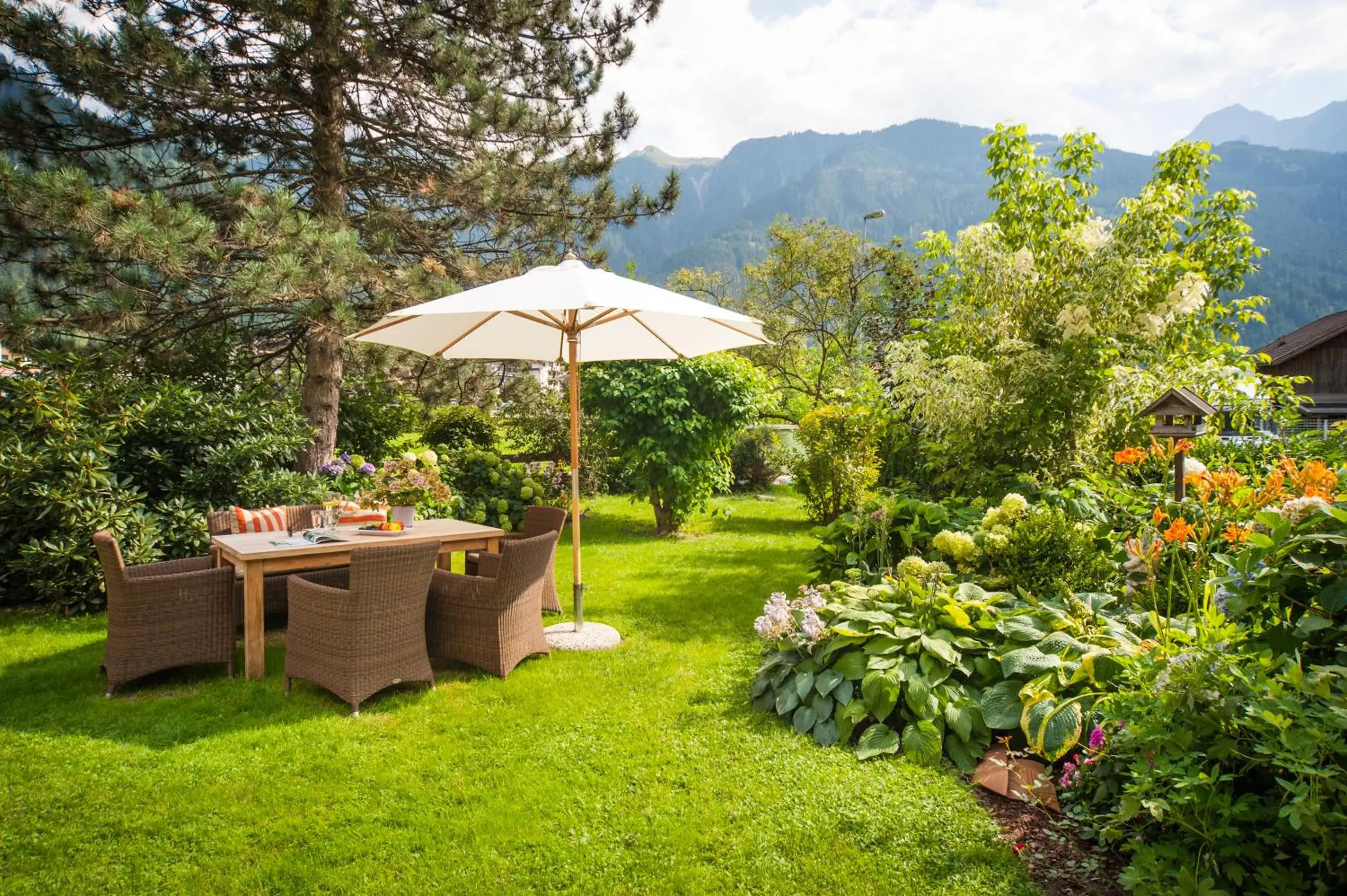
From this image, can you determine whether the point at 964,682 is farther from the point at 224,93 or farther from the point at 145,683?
the point at 224,93

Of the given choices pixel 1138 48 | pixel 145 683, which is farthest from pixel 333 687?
pixel 1138 48

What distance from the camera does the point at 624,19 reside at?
28.7 ft

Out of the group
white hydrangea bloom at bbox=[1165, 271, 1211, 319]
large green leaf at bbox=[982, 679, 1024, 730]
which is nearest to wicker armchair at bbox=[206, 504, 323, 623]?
large green leaf at bbox=[982, 679, 1024, 730]

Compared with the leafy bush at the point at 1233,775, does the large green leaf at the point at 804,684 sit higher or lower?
lower

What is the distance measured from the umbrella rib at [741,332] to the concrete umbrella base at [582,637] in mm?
2228

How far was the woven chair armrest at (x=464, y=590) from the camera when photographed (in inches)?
157

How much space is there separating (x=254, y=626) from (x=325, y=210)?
532 cm

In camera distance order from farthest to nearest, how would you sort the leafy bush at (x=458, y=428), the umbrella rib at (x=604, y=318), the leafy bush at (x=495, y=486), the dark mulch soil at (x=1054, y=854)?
1. the leafy bush at (x=458, y=428)
2. the leafy bush at (x=495, y=486)
3. the umbrella rib at (x=604, y=318)
4. the dark mulch soil at (x=1054, y=854)

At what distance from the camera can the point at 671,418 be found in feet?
27.4

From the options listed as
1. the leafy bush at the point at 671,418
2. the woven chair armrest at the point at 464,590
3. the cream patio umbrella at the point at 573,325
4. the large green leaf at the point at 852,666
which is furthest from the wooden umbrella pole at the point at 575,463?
the leafy bush at the point at 671,418

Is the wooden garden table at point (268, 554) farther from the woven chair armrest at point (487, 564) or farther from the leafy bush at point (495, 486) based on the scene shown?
the leafy bush at point (495, 486)

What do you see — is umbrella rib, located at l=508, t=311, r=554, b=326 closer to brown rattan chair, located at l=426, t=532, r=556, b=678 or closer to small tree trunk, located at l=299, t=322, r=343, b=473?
brown rattan chair, located at l=426, t=532, r=556, b=678

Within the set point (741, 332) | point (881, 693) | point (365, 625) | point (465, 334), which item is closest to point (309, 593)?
point (365, 625)

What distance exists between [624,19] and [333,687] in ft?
27.4
